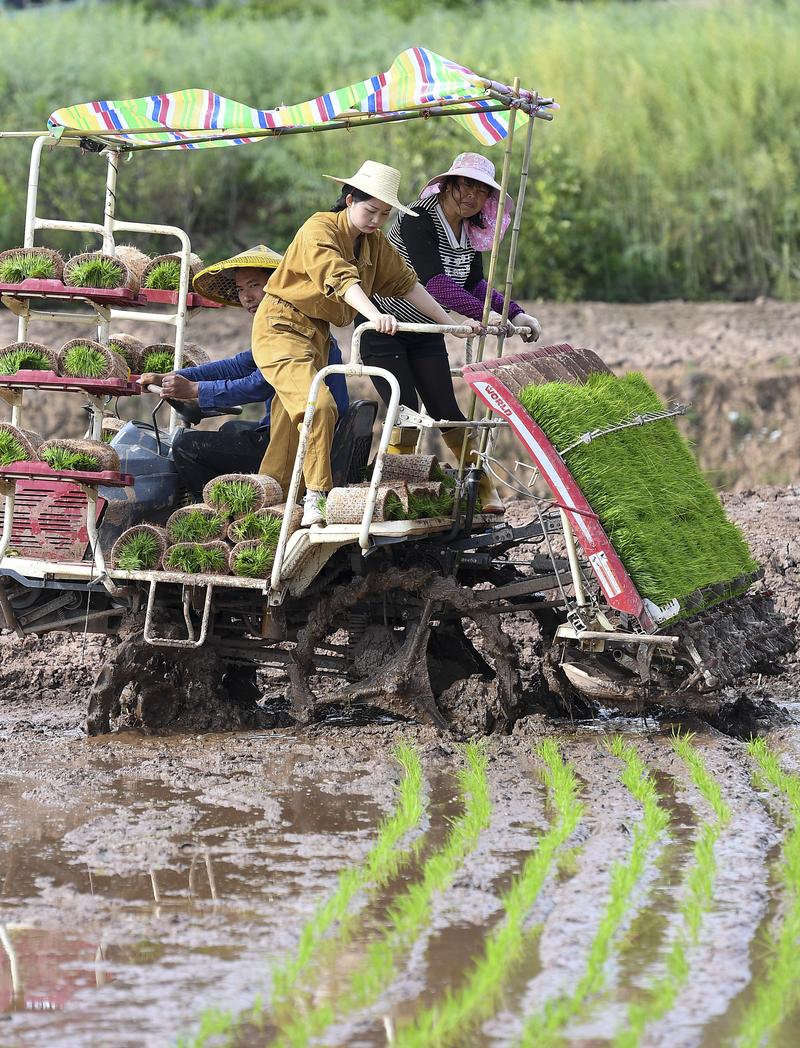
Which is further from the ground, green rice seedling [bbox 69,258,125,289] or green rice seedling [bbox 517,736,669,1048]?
green rice seedling [bbox 69,258,125,289]

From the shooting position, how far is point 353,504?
724cm

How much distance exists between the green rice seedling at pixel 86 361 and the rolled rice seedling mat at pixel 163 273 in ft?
4.66

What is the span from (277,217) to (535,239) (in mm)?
3568

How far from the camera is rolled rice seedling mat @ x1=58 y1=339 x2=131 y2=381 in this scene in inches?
292

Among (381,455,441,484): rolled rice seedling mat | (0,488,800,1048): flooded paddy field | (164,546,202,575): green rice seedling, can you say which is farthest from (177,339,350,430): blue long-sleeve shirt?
(0,488,800,1048): flooded paddy field

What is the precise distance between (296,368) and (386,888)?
2.84 metres

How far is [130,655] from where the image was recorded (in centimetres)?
797

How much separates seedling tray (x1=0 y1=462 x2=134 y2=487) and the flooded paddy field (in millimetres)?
1335

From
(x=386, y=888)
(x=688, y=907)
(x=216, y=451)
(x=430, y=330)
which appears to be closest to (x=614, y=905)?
(x=688, y=907)

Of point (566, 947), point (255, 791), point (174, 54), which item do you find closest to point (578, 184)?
point (174, 54)

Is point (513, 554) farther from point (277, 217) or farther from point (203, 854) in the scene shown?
point (277, 217)

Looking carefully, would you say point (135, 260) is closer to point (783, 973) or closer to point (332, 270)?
point (332, 270)

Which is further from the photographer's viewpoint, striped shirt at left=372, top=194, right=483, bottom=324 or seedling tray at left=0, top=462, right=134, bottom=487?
striped shirt at left=372, top=194, right=483, bottom=324

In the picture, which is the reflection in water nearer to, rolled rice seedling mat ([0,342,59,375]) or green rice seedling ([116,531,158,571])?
green rice seedling ([116,531,158,571])
